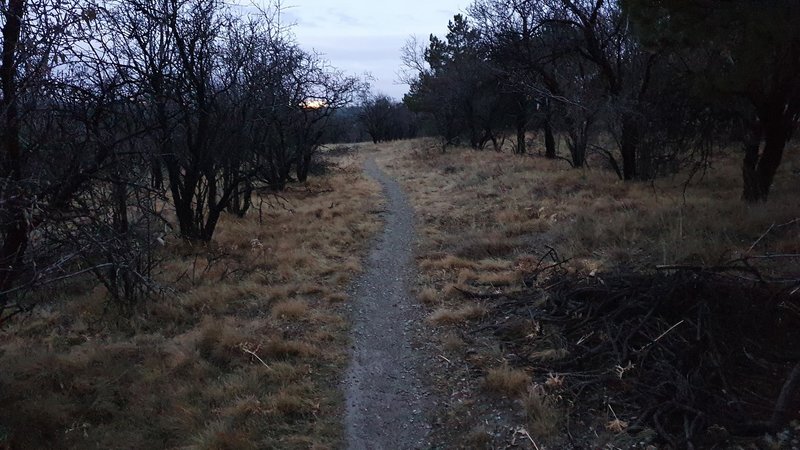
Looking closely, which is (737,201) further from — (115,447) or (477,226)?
(115,447)

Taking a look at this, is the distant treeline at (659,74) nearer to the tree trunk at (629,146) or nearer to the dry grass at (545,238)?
the tree trunk at (629,146)

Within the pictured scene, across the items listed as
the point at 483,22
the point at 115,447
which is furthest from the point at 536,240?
the point at 483,22

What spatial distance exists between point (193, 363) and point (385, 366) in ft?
6.35

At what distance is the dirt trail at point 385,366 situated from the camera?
4.31 m

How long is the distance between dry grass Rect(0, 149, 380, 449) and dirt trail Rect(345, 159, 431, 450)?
18 centimetres

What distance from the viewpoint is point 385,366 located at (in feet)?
17.8

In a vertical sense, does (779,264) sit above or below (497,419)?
Result: above

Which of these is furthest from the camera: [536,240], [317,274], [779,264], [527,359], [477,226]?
[477,226]

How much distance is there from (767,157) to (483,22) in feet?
38.3

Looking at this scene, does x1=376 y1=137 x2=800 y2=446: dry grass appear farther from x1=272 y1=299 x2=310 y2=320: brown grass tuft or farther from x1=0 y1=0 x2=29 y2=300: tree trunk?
x1=0 y1=0 x2=29 y2=300: tree trunk

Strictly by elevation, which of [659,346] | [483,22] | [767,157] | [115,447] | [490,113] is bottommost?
[115,447]

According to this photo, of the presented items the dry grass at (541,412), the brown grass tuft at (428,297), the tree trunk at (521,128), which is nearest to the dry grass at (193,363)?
the brown grass tuft at (428,297)

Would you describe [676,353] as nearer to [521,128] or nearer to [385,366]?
[385,366]

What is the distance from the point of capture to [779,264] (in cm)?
593
